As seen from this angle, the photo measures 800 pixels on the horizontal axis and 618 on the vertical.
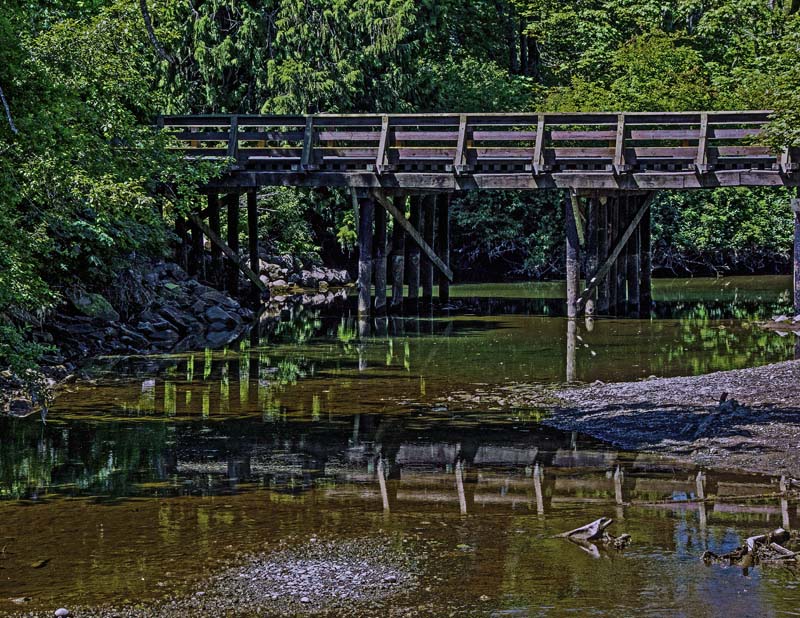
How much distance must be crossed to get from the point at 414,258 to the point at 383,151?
448 centimetres

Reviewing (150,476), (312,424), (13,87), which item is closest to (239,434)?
(312,424)

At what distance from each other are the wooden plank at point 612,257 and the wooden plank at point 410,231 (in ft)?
13.3

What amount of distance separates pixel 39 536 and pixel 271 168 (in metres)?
18.3

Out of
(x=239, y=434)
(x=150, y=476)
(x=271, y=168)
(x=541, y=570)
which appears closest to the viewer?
(x=541, y=570)

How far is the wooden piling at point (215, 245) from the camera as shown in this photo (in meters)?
29.3

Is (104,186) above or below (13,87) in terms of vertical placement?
below

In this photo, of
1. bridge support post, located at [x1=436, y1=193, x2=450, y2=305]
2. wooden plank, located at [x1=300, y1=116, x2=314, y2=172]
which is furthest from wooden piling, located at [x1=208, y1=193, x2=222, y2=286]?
bridge support post, located at [x1=436, y1=193, x2=450, y2=305]

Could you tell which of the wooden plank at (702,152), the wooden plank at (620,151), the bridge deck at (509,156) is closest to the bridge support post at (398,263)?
the bridge deck at (509,156)

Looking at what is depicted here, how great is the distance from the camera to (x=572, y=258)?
2642 cm

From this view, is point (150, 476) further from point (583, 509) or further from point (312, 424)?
point (583, 509)

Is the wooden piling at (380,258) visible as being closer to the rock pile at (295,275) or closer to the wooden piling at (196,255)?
the wooden piling at (196,255)

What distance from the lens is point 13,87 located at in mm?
12453

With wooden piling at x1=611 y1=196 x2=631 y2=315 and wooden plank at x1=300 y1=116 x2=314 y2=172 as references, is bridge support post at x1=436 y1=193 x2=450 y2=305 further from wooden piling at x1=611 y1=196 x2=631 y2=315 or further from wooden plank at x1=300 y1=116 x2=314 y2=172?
wooden plank at x1=300 y1=116 x2=314 y2=172

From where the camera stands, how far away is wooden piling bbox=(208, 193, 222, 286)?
2933cm
